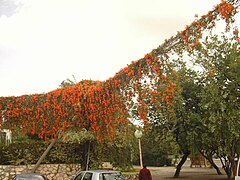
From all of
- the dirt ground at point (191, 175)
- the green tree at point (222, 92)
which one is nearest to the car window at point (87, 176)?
the green tree at point (222, 92)

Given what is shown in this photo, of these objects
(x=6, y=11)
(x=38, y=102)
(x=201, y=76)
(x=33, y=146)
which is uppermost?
(x=6, y=11)

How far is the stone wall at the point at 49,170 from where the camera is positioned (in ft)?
58.1

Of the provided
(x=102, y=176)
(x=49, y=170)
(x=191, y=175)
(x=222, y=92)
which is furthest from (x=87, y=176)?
(x=191, y=175)

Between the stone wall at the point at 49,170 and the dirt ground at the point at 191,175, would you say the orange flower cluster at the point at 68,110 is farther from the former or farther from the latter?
the dirt ground at the point at 191,175

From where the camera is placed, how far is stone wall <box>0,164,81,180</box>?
17.7 meters

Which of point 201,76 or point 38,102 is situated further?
point 201,76

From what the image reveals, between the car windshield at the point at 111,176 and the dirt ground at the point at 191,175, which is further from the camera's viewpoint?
the dirt ground at the point at 191,175

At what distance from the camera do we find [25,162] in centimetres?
1844

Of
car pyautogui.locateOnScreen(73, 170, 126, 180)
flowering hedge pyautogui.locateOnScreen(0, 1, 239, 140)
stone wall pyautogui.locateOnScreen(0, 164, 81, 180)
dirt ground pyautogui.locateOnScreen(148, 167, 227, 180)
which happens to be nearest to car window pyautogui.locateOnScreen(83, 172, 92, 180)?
car pyautogui.locateOnScreen(73, 170, 126, 180)

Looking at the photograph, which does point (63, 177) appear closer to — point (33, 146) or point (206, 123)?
point (33, 146)

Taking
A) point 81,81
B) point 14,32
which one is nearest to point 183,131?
point 81,81

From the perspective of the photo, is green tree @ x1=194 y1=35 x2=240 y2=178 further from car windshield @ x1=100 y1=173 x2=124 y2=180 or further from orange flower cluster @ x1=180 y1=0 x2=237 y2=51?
car windshield @ x1=100 y1=173 x2=124 y2=180

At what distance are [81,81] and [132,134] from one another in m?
3.94

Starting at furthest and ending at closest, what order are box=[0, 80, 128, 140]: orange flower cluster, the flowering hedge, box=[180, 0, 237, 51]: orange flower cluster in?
1. box=[0, 80, 128, 140]: orange flower cluster
2. the flowering hedge
3. box=[180, 0, 237, 51]: orange flower cluster
